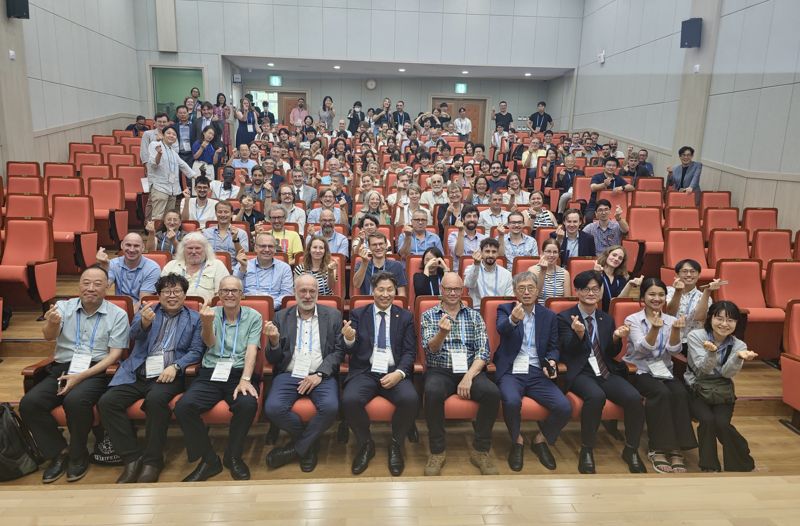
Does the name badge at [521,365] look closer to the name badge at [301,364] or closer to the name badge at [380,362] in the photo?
the name badge at [380,362]

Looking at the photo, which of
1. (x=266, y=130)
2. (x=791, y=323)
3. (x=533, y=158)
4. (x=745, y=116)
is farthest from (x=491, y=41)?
(x=791, y=323)

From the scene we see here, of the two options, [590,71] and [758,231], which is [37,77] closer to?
[758,231]

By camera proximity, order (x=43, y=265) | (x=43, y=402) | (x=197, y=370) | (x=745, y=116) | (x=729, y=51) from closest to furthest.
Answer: (x=43, y=402)
(x=197, y=370)
(x=43, y=265)
(x=745, y=116)
(x=729, y=51)

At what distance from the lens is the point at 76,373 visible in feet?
6.95

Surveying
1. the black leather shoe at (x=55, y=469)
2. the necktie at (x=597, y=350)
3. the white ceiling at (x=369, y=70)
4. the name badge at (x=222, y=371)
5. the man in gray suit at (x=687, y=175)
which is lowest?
the black leather shoe at (x=55, y=469)

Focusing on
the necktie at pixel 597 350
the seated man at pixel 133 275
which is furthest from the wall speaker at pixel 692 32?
the seated man at pixel 133 275

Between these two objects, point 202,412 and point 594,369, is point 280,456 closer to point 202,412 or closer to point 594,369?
point 202,412

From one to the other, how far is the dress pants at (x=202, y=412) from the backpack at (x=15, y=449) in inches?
23.6

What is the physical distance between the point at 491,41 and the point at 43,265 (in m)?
8.60

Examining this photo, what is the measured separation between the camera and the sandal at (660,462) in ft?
7.02

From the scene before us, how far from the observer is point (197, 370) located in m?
2.20

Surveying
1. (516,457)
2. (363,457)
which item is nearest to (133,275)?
(363,457)

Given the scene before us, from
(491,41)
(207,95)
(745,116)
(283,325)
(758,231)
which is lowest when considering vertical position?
(283,325)

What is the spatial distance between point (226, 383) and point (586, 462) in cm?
155
